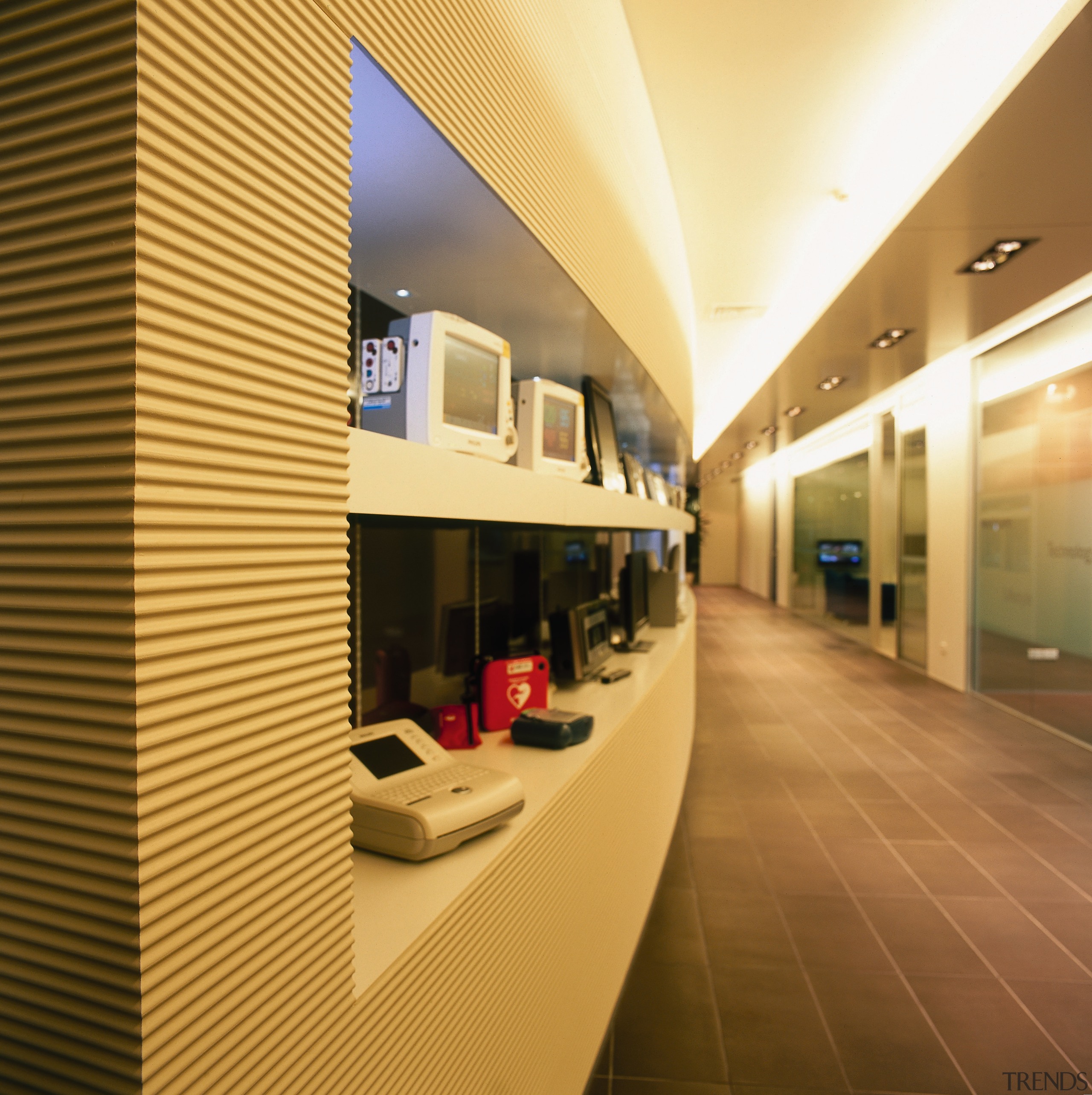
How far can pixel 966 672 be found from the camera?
683 cm

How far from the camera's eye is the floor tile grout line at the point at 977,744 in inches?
156

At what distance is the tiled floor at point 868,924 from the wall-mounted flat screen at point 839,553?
18.3ft

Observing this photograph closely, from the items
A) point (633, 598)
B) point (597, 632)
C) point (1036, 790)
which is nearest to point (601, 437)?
point (597, 632)

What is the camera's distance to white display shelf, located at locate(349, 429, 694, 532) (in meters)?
0.92

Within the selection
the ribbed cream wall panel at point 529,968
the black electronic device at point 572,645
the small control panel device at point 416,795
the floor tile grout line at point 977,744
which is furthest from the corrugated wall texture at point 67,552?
the floor tile grout line at point 977,744

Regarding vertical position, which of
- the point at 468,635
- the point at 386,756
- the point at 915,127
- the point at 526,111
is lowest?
the point at 386,756

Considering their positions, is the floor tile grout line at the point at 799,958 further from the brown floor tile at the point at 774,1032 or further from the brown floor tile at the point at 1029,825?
the brown floor tile at the point at 1029,825

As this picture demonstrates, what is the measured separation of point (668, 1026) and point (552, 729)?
44.4 inches

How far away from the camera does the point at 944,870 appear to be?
3.27 m

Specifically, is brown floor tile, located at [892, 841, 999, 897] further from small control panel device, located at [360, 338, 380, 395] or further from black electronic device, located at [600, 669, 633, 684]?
small control panel device, located at [360, 338, 380, 395]

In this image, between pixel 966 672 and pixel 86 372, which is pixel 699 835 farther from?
pixel 966 672

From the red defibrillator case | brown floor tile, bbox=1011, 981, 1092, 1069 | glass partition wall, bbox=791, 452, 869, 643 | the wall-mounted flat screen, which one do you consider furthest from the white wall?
the red defibrillator case

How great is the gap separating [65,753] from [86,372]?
12.5 inches

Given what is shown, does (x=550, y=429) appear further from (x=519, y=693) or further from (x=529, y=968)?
(x=529, y=968)
